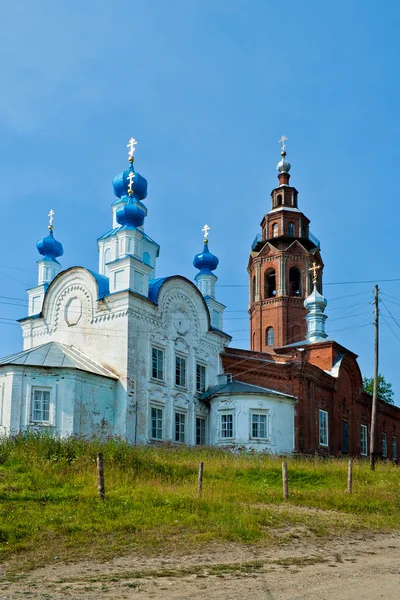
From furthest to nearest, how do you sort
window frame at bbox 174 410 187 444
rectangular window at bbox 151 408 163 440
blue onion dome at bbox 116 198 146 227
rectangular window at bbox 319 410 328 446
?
rectangular window at bbox 319 410 328 446 → blue onion dome at bbox 116 198 146 227 → window frame at bbox 174 410 187 444 → rectangular window at bbox 151 408 163 440

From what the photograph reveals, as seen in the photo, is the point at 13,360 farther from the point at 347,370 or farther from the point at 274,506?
the point at 347,370

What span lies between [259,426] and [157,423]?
3907 millimetres

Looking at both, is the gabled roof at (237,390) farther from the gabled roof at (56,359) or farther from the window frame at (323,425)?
the gabled roof at (56,359)

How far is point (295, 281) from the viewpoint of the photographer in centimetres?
4150

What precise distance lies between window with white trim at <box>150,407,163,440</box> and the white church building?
0.04m

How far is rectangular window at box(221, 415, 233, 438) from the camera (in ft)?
90.3

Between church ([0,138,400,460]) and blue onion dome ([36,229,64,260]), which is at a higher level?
blue onion dome ([36,229,64,260])

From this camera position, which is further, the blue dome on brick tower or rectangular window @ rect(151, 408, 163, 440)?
the blue dome on brick tower

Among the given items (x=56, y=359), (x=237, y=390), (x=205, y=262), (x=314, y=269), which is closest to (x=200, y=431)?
(x=237, y=390)

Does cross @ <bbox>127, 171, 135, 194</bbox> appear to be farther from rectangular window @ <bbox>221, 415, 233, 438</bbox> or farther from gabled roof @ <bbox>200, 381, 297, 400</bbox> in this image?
rectangular window @ <bbox>221, 415, 233, 438</bbox>

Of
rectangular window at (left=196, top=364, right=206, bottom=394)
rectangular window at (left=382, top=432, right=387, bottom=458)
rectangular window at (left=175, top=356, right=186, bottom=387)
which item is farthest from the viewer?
rectangular window at (left=382, top=432, right=387, bottom=458)

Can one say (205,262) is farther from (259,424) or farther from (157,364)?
(259,424)

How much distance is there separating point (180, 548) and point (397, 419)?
32099mm

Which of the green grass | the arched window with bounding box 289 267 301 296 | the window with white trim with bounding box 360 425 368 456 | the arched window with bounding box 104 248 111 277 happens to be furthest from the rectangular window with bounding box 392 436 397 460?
the arched window with bounding box 104 248 111 277
